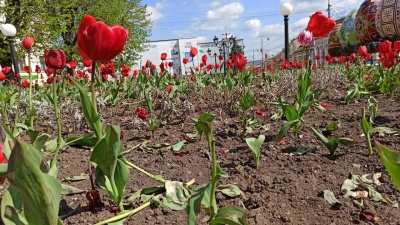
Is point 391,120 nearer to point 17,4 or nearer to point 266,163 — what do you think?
point 266,163

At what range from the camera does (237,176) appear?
6.03 feet

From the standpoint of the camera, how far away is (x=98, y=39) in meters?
1.17

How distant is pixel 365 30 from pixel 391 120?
51.5 feet

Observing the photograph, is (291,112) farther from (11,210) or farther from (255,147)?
(11,210)

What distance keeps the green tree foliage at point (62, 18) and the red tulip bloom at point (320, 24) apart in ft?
49.9

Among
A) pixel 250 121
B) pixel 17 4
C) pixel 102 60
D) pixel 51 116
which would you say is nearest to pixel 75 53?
pixel 17 4

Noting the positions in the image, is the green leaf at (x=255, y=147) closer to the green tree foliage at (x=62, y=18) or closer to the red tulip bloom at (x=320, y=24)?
the red tulip bloom at (x=320, y=24)

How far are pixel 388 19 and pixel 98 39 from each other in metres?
16.2

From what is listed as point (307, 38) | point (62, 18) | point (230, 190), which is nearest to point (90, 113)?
point (230, 190)

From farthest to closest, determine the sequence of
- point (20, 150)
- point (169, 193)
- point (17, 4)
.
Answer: point (17, 4) → point (169, 193) → point (20, 150)

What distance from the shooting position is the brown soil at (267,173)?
145cm

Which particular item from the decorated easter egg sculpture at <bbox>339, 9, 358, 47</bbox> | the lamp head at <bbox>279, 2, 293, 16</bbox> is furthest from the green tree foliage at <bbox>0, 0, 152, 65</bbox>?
the decorated easter egg sculpture at <bbox>339, 9, 358, 47</bbox>

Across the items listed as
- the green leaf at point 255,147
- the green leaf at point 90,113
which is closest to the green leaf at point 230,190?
the green leaf at point 255,147

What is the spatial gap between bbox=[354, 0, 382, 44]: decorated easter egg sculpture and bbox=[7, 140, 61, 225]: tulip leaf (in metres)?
17.7
